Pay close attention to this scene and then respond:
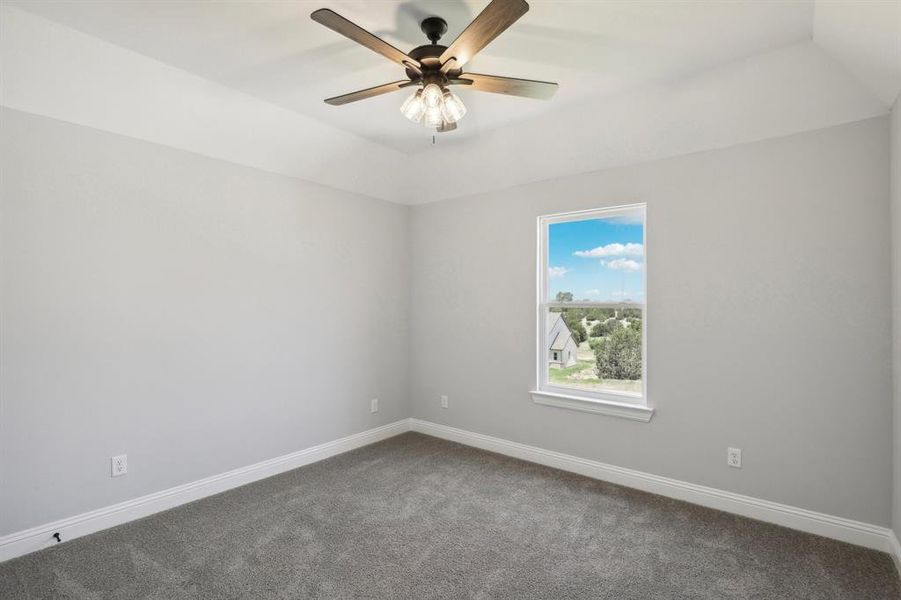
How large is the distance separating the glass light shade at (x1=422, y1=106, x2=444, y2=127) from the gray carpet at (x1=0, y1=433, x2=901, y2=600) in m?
2.19

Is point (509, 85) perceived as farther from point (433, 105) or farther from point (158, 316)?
point (158, 316)

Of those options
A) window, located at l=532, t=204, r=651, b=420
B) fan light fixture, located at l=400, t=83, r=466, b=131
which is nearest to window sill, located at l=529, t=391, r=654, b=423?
window, located at l=532, t=204, r=651, b=420

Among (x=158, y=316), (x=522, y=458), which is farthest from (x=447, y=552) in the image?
(x=158, y=316)

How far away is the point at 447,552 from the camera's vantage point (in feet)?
7.80

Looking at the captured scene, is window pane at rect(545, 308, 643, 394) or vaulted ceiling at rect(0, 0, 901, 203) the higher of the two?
vaulted ceiling at rect(0, 0, 901, 203)

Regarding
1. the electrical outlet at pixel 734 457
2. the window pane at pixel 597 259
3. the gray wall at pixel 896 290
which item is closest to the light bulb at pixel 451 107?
the window pane at pixel 597 259

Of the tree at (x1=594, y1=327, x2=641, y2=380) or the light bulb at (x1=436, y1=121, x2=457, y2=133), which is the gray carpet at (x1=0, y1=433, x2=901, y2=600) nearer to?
the tree at (x1=594, y1=327, x2=641, y2=380)

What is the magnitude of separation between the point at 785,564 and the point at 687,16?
2651mm

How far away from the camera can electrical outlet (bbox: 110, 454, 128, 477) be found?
263 cm

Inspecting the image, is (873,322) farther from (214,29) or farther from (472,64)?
(214,29)

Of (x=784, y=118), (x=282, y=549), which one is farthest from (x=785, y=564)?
(x=282, y=549)

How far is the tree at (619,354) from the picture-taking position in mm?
3291

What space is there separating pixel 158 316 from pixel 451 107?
2.16 m

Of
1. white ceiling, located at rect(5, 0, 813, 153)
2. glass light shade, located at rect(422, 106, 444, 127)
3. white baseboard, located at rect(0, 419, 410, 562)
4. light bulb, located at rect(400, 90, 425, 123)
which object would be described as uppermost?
white ceiling, located at rect(5, 0, 813, 153)
